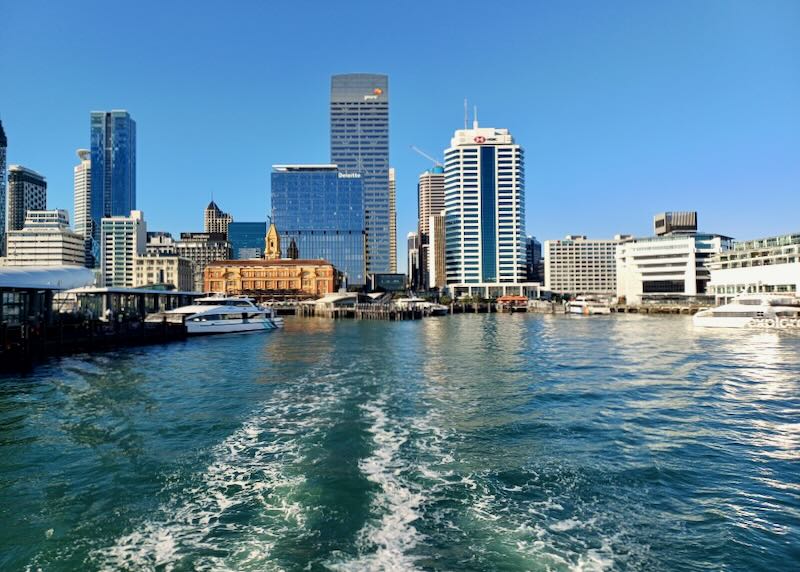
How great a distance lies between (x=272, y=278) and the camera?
519 feet

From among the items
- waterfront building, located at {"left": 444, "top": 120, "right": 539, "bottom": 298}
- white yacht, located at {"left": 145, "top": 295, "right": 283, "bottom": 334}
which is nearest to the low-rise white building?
waterfront building, located at {"left": 444, "top": 120, "right": 539, "bottom": 298}

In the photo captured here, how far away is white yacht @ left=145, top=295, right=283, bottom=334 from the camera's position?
65.4m

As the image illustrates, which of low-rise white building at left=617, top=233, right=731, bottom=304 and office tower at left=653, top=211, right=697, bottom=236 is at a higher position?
office tower at left=653, top=211, right=697, bottom=236

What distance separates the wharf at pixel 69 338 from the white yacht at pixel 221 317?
457 cm

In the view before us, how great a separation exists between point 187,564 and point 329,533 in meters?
2.82

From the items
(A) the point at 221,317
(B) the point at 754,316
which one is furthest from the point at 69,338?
(B) the point at 754,316

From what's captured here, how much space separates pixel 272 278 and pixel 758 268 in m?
134

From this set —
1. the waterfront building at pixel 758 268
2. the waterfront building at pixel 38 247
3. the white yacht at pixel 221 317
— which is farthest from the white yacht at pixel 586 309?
the waterfront building at pixel 38 247

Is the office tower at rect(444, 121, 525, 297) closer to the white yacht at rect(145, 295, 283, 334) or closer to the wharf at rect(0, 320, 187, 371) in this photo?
the white yacht at rect(145, 295, 283, 334)

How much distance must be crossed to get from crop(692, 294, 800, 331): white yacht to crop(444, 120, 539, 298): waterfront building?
10766 cm

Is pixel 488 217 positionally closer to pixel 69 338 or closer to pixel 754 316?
pixel 754 316

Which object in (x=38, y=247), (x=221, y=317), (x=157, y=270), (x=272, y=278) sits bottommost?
(x=221, y=317)

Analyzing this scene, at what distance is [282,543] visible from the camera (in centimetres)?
1029

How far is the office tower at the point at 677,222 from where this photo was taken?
168625 millimetres
